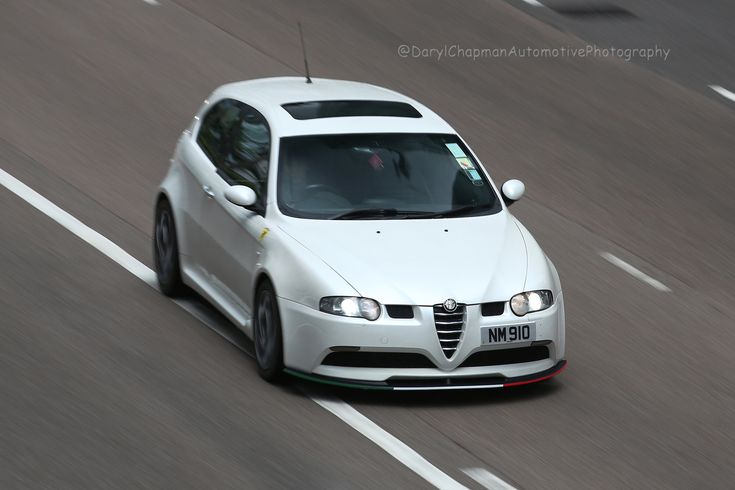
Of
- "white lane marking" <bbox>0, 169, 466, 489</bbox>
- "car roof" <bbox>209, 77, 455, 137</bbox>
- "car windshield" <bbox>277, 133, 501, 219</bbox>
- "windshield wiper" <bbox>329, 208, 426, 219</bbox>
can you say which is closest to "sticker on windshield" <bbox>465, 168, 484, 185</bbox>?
"car windshield" <bbox>277, 133, 501, 219</bbox>

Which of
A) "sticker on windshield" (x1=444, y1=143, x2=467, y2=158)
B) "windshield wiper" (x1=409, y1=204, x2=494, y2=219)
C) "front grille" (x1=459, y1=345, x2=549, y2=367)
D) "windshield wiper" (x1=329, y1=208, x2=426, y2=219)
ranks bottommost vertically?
"front grille" (x1=459, y1=345, x2=549, y2=367)

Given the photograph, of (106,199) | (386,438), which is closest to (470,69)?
→ (106,199)

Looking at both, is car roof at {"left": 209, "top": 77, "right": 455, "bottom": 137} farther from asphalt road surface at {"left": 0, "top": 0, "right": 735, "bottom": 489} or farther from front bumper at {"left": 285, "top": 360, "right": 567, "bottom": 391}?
front bumper at {"left": 285, "top": 360, "right": 567, "bottom": 391}

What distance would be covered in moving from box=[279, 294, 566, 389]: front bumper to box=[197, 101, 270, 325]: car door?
30.4 inches

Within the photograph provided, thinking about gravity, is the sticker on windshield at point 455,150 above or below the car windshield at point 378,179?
above

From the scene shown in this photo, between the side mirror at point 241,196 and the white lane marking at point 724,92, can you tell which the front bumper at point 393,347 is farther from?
the white lane marking at point 724,92

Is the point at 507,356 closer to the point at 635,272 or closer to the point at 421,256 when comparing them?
the point at 421,256

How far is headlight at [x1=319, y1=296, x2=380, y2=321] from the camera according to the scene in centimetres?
931

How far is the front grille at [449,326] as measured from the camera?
9.33m

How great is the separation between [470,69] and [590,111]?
1736 mm

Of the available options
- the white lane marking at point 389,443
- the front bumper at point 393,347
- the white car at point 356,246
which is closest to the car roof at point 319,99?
the white car at point 356,246

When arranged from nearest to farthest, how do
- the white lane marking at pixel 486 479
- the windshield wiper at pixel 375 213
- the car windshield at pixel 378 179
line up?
the white lane marking at pixel 486 479
the windshield wiper at pixel 375 213
the car windshield at pixel 378 179

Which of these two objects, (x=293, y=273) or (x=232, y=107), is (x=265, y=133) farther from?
(x=293, y=273)

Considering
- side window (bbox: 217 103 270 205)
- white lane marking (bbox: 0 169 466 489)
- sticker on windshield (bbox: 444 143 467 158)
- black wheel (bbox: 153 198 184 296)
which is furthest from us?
black wheel (bbox: 153 198 184 296)
